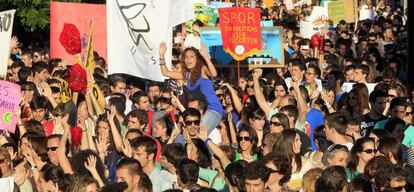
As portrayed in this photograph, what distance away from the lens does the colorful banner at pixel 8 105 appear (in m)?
13.4

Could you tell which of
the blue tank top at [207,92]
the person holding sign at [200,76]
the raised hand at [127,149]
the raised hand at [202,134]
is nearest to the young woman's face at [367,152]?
the raised hand at [202,134]

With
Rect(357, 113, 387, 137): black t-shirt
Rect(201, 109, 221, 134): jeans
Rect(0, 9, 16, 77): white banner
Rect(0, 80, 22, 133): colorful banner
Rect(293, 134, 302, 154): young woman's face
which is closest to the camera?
Rect(293, 134, 302, 154): young woman's face

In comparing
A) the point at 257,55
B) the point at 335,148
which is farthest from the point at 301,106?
the point at 257,55

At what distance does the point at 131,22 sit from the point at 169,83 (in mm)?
1622

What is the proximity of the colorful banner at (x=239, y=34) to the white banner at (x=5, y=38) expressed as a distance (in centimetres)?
289

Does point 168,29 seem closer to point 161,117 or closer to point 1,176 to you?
point 161,117

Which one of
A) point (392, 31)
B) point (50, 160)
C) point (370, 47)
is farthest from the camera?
point (392, 31)

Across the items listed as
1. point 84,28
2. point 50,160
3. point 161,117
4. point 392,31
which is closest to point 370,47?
point 392,31

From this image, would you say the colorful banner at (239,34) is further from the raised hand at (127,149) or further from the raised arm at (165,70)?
the raised hand at (127,149)

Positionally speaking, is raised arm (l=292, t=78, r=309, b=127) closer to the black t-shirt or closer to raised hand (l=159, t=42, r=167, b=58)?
the black t-shirt

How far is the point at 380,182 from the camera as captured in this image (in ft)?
34.1

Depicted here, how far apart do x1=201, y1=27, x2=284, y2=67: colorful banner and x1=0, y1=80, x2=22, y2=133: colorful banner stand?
7655mm

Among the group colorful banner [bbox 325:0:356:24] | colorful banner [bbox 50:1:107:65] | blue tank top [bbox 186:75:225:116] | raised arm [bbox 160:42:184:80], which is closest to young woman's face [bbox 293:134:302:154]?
blue tank top [bbox 186:75:225:116]

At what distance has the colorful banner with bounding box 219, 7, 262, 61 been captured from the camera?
18.3 metres
